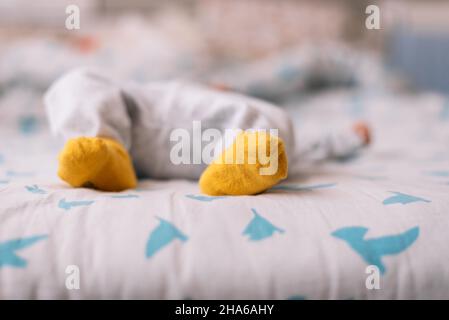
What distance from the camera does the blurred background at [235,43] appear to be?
1503 mm

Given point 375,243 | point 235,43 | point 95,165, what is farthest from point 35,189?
point 235,43

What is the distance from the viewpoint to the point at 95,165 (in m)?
0.68

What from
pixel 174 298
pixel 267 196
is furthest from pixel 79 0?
pixel 174 298

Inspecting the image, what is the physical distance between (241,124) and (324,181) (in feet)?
0.55

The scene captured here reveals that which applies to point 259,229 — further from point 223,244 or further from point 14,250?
point 14,250

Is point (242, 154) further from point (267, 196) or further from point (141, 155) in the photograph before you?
point (141, 155)

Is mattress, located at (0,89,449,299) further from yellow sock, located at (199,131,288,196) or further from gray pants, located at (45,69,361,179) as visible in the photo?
gray pants, located at (45,69,361,179)

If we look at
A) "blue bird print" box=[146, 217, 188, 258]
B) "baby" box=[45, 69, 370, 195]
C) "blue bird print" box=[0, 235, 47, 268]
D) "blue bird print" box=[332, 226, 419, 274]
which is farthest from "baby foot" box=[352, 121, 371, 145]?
"blue bird print" box=[0, 235, 47, 268]

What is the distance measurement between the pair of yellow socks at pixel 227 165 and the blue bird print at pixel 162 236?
0.14m

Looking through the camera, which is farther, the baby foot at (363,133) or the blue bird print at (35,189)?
the baby foot at (363,133)

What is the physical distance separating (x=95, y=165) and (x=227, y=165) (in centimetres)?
19

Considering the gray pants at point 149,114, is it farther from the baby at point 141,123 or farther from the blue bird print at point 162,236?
the blue bird print at point 162,236

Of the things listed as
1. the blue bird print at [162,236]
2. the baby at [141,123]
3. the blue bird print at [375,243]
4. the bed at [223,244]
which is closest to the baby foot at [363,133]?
the baby at [141,123]

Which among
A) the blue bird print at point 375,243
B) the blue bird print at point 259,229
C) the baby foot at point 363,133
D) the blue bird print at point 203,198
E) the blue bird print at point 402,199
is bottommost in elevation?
the blue bird print at point 375,243
